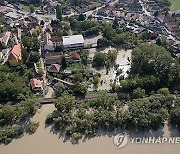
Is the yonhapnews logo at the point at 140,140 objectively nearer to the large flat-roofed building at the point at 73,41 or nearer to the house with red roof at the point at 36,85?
the house with red roof at the point at 36,85

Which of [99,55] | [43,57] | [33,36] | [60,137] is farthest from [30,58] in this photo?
[60,137]

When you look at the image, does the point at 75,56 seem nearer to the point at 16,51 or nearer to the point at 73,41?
the point at 73,41

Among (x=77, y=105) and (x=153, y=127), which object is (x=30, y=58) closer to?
(x=77, y=105)

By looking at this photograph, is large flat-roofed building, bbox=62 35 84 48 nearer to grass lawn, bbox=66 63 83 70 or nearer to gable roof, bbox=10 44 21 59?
grass lawn, bbox=66 63 83 70

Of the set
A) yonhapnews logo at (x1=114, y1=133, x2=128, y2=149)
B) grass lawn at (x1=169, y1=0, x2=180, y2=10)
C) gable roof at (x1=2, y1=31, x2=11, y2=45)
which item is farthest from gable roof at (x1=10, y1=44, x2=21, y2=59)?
grass lawn at (x1=169, y1=0, x2=180, y2=10)

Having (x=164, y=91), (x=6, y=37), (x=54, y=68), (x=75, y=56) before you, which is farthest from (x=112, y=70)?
(x=6, y=37)

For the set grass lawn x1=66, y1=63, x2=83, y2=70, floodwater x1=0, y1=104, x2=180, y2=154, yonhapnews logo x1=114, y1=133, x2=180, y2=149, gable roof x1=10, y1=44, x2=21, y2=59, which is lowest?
floodwater x1=0, y1=104, x2=180, y2=154

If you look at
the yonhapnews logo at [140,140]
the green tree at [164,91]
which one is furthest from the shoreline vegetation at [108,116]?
the yonhapnews logo at [140,140]
